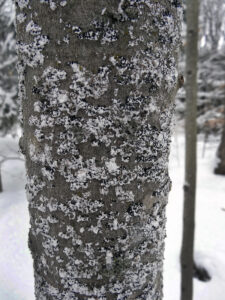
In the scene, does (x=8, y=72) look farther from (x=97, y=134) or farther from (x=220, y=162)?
(x=97, y=134)

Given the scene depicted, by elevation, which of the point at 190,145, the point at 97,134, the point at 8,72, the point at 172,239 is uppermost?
the point at 8,72

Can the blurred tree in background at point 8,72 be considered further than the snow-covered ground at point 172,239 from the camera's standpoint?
Yes

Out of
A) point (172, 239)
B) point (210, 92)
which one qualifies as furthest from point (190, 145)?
point (210, 92)

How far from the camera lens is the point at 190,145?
244 centimetres

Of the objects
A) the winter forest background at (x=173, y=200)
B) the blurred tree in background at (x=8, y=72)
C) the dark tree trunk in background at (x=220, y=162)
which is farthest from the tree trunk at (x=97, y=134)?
the dark tree trunk in background at (x=220, y=162)

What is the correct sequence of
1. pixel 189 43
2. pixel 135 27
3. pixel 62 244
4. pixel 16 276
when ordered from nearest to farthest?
pixel 135 27
pixel 62 244
pixel 189 43
pixel 16 276

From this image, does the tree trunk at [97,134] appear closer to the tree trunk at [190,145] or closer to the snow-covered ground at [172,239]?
the tree trunk at [190,145]

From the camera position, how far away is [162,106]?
53 cm

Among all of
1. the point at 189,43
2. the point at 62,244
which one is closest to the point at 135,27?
the point at 62,244

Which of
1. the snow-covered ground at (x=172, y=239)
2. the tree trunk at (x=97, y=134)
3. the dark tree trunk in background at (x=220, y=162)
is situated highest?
the tree trunk at (x=97, y=134)

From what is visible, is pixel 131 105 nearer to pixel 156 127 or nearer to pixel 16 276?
pixel 156 127

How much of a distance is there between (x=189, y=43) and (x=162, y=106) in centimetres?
207

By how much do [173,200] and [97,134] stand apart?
527 centimetres

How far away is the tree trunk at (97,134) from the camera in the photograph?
1.47 ft
